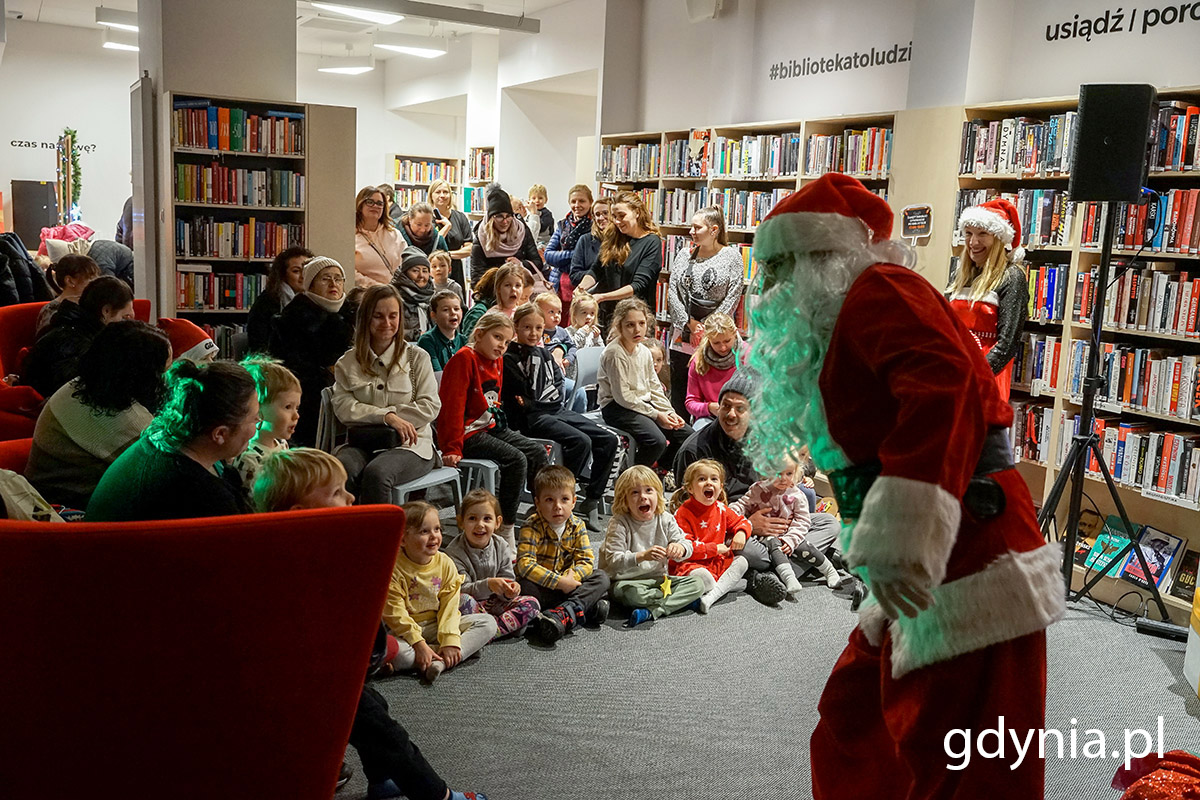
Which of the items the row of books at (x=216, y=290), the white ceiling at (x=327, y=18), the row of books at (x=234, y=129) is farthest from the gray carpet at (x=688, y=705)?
the white ceiling at (x=327, y=18)

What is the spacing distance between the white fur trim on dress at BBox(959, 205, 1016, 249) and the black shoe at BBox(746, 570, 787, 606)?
5.64ft

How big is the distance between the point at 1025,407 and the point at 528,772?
10.2ft

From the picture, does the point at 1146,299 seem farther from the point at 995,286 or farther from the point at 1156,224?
the point at 995,286

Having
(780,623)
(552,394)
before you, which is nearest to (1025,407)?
(780,623)

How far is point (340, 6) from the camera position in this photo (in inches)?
330

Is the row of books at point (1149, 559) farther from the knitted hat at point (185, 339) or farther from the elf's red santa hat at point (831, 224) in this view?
the knitted hat at point (185, 339)

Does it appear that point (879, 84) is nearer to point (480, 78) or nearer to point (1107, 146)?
point (1107, 146)

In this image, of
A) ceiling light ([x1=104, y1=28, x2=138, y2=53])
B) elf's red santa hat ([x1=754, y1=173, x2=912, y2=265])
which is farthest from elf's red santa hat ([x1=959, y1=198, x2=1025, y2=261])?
ceiling light ([x1=104, y1=28, x2=138, y2=53])

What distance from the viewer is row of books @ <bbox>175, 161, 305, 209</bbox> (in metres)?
6.34

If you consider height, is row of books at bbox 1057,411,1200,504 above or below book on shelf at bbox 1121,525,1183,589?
above

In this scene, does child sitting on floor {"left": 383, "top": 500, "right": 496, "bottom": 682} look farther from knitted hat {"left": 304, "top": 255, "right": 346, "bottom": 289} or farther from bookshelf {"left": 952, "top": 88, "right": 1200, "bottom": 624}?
bookshelf {"left": 952, "top": 88, "right": 1200, "bottom": 624}

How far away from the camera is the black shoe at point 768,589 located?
12.4ft

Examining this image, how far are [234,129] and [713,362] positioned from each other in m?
3.65

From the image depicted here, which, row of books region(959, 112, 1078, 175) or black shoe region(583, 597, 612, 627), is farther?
row of books region(959, 112, 1078, 175)
